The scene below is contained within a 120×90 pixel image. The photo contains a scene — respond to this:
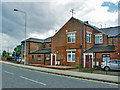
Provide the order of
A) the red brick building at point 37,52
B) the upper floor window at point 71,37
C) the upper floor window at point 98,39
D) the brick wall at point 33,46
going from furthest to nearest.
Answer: the brick wall at point 33,46
the red brick building at point 37,52
the upper floor window at point 98,39
the upper floor window at point 71,37

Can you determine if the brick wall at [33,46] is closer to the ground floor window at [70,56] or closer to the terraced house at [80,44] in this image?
the terraced house at [80,44]

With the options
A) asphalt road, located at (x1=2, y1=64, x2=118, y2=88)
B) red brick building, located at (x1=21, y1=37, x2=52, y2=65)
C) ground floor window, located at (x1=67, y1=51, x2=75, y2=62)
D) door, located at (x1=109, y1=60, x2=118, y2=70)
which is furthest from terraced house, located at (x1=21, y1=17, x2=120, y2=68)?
asphalt road, located at (x1=2, y1=64, x2=118, y2=88)

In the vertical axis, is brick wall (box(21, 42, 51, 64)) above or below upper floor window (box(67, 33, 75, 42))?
below

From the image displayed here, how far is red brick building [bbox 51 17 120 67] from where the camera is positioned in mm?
22922

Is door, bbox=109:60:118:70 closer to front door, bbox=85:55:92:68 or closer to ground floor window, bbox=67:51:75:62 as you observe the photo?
front door, bbox=85:55:92:68

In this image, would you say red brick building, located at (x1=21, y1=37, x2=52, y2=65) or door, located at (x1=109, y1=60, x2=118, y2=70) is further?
red brick building, located at (x1=21, y1=37, x2=52, y2=65)

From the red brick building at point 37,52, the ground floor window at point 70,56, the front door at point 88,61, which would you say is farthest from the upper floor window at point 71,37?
the red brick building at point 37,52

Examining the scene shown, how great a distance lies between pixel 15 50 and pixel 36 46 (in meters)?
39.4

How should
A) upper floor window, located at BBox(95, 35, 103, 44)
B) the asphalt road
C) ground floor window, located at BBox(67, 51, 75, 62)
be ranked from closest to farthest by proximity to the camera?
1. the asphalt road
2. ground floor window, located at BBox(67, 51, 75, 62)
3. upper floor window, located at BBox(95, 35, 103, 44)

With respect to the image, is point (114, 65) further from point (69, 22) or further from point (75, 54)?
point (69, 22)

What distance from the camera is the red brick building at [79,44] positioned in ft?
75.2

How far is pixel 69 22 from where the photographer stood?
2645cm

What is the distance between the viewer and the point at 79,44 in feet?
79.7

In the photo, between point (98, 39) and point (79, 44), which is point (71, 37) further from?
point (98, 39)
